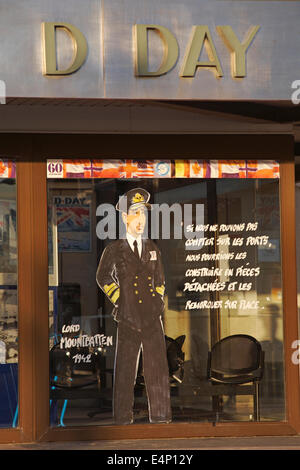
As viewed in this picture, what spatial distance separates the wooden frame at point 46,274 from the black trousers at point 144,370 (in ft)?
0.52

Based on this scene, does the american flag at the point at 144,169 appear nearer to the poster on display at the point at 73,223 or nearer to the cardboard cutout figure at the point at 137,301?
the cardboard cutout figure at the point at 137,301

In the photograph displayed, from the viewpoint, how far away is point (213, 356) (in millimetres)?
9008

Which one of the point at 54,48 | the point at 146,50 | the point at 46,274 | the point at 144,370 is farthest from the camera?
the point at 144,370

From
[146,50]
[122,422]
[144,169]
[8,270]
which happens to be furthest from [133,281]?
[146,50]

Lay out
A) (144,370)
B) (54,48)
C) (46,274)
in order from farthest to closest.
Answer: (144,370), (46,274), (54,48)

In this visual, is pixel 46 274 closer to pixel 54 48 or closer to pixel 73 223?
pixel 73 223

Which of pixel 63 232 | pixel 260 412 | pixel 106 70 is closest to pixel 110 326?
pixel 63 232

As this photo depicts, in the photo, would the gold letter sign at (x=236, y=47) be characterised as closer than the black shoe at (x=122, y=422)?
Yes

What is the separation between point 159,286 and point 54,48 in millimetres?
2554

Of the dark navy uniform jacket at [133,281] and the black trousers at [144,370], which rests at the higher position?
the dark navy uniform jacket at [133,281]

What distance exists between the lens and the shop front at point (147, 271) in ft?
28.7

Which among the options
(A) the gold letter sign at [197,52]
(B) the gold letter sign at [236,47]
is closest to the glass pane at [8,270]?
(A) the gold letter sign at [197,52]

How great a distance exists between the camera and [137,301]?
8.94 meters
